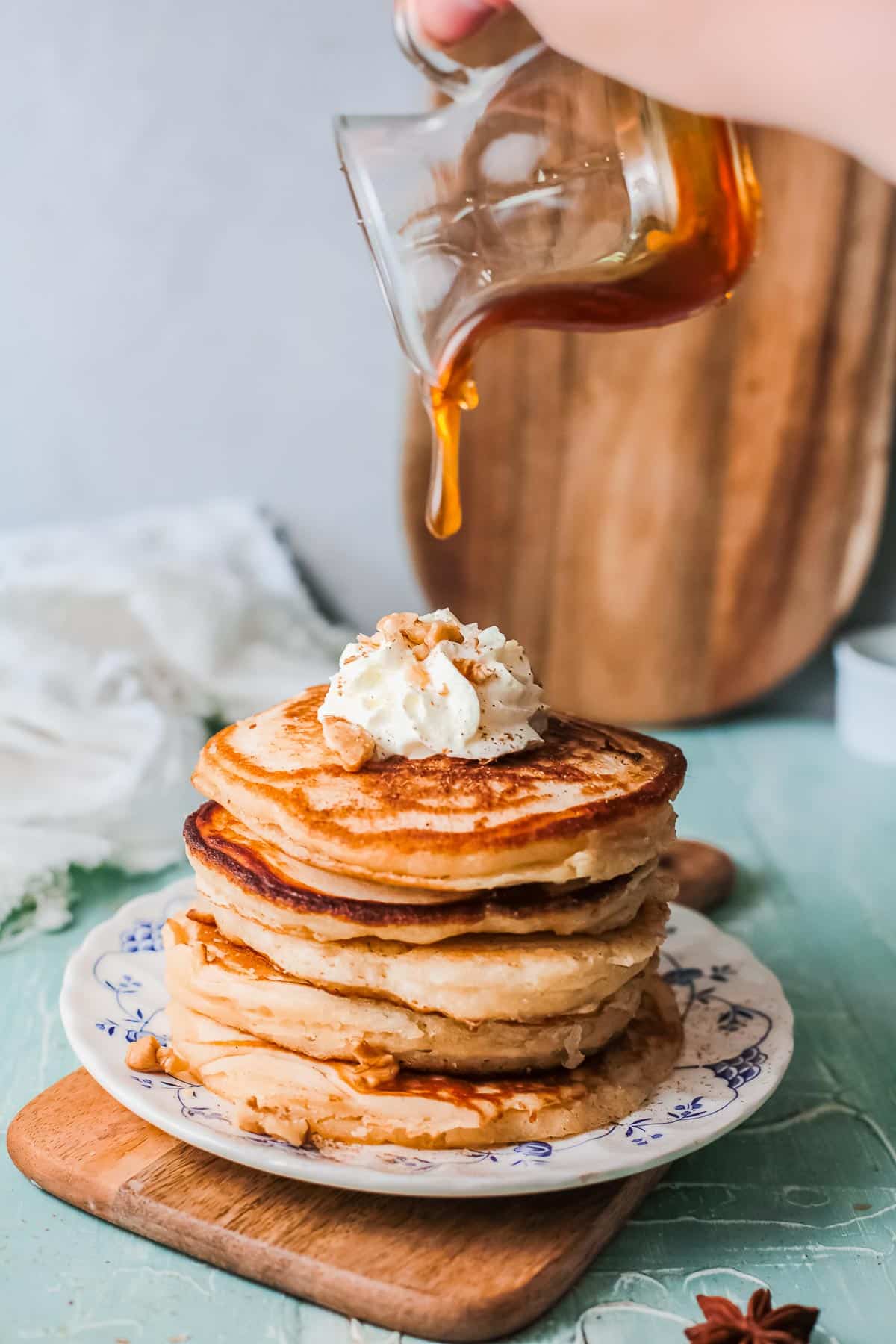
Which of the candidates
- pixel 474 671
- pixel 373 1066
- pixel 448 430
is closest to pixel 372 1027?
pixel 373 1066

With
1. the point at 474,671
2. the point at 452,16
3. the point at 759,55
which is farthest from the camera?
the point at 452,16

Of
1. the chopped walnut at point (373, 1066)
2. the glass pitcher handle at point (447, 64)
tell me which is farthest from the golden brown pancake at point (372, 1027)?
the glass pitcher handle at point (447, 64)

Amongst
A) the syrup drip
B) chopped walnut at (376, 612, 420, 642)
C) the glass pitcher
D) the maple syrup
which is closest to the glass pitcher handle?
the glass pitcher

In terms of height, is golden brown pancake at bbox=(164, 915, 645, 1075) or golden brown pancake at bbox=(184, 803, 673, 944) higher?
golden brown pancake at bbox=(184, 803, 673, 944)

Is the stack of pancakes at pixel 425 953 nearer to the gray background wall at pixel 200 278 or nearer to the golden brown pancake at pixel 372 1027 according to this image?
the golden brown pancake at pixel 372 1027

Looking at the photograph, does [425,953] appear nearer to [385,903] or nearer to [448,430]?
Answer: [385,903]

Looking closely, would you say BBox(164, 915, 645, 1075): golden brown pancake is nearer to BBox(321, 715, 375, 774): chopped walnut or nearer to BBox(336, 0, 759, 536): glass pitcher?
BBox(321, 715, 375, 774): chopped walnut
